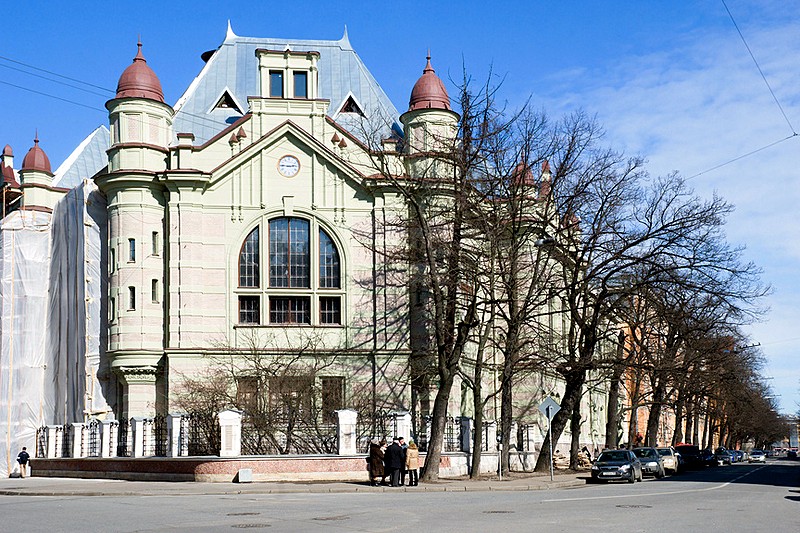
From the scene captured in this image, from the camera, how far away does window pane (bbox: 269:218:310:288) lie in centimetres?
4834

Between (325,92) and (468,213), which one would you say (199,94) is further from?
(468,213)

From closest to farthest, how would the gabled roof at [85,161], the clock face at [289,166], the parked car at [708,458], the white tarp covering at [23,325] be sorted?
the clock face at [289,166], the white tarp covering at [23,325], the gabled roof at [85,161], the parked car at [708,458]

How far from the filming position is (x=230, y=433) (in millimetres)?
33625

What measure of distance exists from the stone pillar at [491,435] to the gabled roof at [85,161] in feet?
90.3

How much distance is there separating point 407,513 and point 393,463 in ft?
36.4

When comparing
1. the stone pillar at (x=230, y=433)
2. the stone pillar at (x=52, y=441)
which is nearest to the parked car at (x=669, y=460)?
the stone pillar at (x=230, y=433)

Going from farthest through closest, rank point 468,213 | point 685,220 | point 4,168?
point 4,168, point 685,220, point 468,213

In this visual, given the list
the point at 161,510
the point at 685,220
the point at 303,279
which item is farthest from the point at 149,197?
the point at 161,510

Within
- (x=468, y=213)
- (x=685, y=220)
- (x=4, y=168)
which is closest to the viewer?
(x=468, y=213)

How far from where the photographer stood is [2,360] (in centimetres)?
5000

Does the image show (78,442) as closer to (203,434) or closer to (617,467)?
(203,434)

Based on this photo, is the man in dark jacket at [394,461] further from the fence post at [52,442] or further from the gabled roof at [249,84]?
the gabled roof at [249,84]

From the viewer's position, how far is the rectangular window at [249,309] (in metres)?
48.1

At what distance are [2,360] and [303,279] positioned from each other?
50.5 ft
